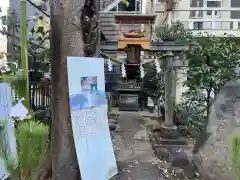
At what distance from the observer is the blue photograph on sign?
3855 millimetres

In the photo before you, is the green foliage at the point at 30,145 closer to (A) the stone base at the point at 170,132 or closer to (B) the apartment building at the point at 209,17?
(A) the stone base at the point at 170,132

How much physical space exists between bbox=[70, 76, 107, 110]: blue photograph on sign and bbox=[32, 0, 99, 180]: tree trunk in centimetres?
17

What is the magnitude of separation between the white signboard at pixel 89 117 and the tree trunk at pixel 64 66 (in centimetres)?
16

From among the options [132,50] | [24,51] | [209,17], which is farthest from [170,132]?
[209,17]

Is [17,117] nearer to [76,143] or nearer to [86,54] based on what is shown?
[76,143]

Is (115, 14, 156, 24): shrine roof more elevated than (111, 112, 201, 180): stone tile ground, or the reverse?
(115, 14, 156, 24): shrine roof

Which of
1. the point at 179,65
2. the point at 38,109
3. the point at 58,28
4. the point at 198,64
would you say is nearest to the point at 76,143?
the point at 58,28

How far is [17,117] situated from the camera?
3973 mm

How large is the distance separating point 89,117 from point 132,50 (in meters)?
7.58

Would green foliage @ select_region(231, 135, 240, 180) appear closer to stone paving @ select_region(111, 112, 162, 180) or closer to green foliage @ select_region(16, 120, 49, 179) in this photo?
green foliage @ select_region(16, 120, 49, 179)

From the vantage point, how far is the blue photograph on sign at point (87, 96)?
3.85m

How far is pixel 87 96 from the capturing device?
4086mm

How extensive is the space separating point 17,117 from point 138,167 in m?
2.79

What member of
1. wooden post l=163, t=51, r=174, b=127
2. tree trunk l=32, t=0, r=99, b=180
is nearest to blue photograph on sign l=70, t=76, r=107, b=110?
tree trunk l=32, t=0, r=99, b=180
